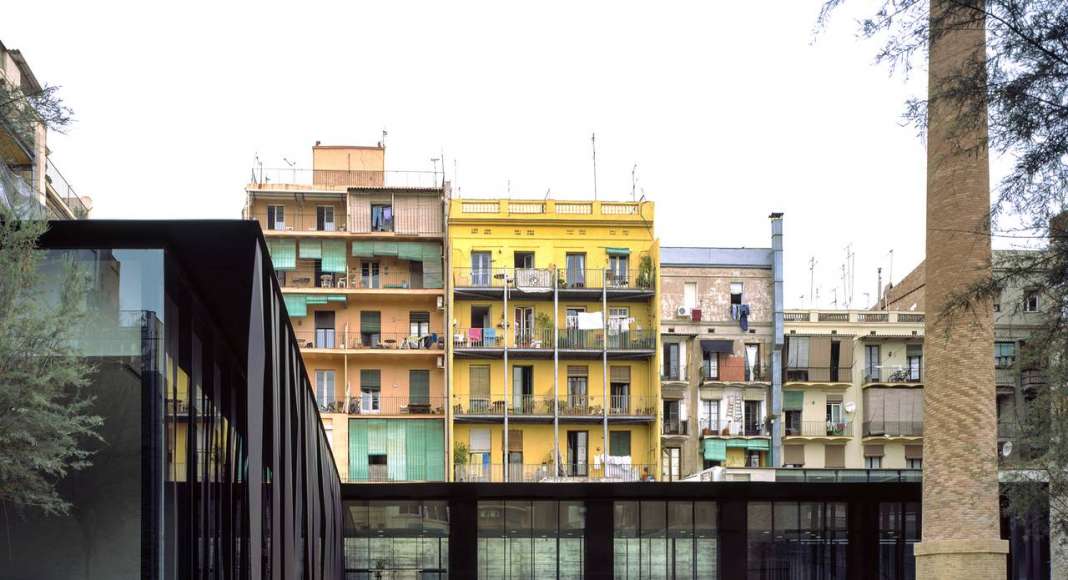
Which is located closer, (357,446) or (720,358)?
(357,446)

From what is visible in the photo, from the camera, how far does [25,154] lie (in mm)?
28109

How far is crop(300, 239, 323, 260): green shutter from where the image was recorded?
185 feet

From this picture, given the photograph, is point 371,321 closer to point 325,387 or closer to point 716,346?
point 325,387

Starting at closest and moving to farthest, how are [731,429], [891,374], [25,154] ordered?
[25,154], [731,429], [891,374]

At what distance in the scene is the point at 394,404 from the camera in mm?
56438

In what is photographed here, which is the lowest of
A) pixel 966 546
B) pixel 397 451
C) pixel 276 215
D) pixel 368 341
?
pixel 397 451

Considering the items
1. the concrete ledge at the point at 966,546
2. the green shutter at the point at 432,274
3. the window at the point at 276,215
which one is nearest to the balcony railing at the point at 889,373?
the green shutter at the point at 432,274

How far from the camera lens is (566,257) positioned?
5684 centimetres

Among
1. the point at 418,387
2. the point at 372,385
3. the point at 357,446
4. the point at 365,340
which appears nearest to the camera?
the point at 357,446

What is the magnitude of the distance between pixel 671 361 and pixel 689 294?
9.27 feet

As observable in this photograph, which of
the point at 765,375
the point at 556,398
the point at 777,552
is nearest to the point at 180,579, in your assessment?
the point at 777,552

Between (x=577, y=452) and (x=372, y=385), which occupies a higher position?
(x=372, y=385)

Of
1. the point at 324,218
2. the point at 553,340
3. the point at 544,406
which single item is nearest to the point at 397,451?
the point at 544,406

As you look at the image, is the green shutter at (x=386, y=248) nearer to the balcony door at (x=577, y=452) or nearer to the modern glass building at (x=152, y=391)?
the balcony door at (x=577, y=452)
